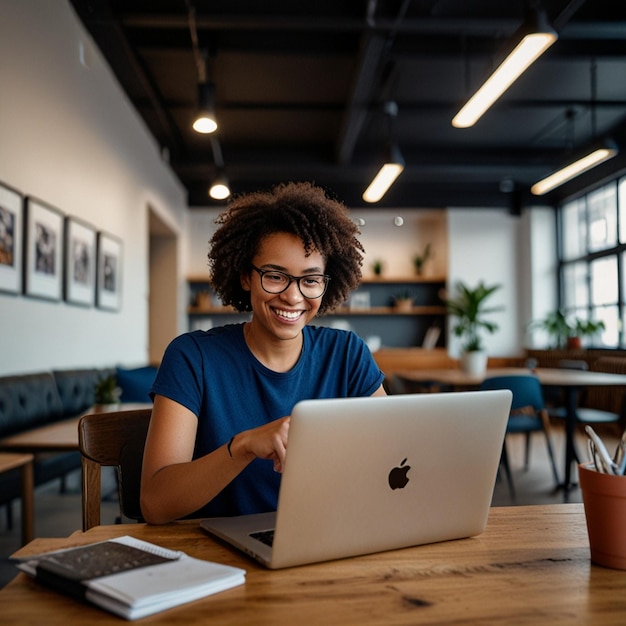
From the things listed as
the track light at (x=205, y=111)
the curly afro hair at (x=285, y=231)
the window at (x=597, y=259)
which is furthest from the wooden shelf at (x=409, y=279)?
the curly afro hair at (x=285, y=231)

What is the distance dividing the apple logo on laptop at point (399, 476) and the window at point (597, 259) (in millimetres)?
6905

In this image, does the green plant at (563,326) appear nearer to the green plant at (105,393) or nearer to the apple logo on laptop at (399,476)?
the green plant at (105,393)

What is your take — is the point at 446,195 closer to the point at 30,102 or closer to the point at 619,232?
the point at 619,232

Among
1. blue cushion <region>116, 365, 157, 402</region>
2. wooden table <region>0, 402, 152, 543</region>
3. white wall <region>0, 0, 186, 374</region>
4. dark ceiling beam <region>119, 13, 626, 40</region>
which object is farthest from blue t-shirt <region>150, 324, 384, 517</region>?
dark ceiling beam <region>119, 13, 626, 40</region>

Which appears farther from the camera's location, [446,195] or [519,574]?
[446,195]

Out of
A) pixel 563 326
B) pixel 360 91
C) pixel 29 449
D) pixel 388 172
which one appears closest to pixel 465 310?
pixel 563 326

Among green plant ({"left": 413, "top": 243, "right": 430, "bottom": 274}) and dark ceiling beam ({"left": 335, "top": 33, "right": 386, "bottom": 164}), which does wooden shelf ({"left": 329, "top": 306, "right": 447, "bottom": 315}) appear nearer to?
green plant ({"left": 413, "top": 243, "right": 430, "bottom": 274})

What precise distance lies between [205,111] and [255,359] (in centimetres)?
350

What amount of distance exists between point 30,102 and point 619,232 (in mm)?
6087

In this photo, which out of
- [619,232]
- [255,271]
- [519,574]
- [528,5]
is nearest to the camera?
[519,574]

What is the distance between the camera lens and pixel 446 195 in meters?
8.85

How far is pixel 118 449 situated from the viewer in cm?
136

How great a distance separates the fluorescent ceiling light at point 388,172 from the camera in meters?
5.43

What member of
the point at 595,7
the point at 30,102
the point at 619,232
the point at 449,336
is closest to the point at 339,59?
the point at 595,7
